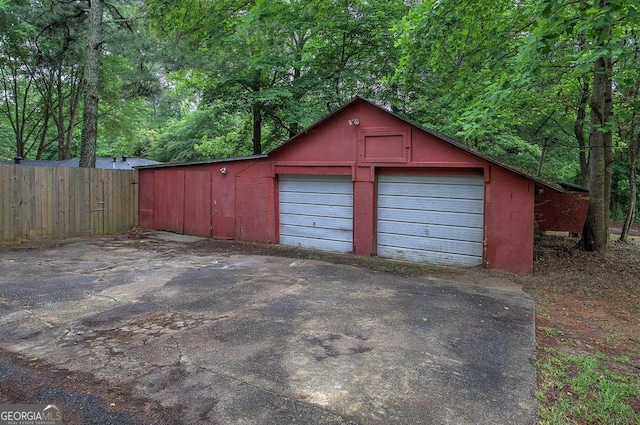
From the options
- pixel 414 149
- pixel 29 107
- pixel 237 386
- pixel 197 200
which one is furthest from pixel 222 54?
pixel 29 107

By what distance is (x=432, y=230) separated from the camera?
7766 mm

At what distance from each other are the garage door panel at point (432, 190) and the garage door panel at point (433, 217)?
0.35 metres

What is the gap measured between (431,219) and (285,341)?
504cm

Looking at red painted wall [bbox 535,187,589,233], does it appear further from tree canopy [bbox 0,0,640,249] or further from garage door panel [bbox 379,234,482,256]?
garage door panel [bbox 379,234,482,256]

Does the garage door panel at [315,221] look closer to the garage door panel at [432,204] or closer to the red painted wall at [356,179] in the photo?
the red painted wall at [356,179]

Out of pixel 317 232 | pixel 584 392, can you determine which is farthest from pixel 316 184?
pixel 584 392

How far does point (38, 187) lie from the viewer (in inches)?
358

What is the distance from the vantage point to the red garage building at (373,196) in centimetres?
693

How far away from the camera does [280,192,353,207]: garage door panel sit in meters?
8.66

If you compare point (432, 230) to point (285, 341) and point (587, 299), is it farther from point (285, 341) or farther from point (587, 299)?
point (285, 341)

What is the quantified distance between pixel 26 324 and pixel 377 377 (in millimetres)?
3434

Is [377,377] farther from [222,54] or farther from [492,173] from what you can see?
[222,54]

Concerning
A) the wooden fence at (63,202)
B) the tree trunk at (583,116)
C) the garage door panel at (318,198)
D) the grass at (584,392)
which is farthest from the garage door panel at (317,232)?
the tree trunk at (583,116)

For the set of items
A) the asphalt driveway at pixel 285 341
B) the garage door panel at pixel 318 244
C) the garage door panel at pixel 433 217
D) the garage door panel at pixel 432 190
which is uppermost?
the garage door panel at pixel 432 190
